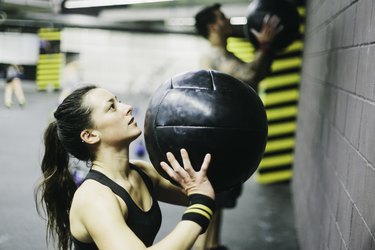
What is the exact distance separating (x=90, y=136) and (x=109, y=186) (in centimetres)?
22

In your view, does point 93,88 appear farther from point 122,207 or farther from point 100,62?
point 100,62

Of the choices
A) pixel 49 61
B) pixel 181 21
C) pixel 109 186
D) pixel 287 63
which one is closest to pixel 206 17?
pixel 109 186

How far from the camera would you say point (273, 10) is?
109 inches

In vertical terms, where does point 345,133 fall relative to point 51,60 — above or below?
below

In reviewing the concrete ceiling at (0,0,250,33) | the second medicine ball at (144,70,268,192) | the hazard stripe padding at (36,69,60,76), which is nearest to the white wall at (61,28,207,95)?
the hazard stripe padding at (36,69,60,76)

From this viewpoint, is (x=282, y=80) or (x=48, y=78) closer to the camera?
(x=282, y=80)

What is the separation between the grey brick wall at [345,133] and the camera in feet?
4.74

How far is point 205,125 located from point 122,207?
42cm

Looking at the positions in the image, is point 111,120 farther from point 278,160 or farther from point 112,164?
point 278,160

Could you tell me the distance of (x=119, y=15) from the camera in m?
16.1

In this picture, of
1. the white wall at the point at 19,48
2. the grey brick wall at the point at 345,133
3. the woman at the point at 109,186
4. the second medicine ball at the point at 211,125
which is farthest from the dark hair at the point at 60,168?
the white wall at the point at 19,48

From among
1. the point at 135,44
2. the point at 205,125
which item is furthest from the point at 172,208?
the point at 135,44

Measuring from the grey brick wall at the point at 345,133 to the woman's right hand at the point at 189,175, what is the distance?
49 centimetres

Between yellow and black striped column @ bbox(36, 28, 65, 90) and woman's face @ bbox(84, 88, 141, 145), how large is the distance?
1590cm
